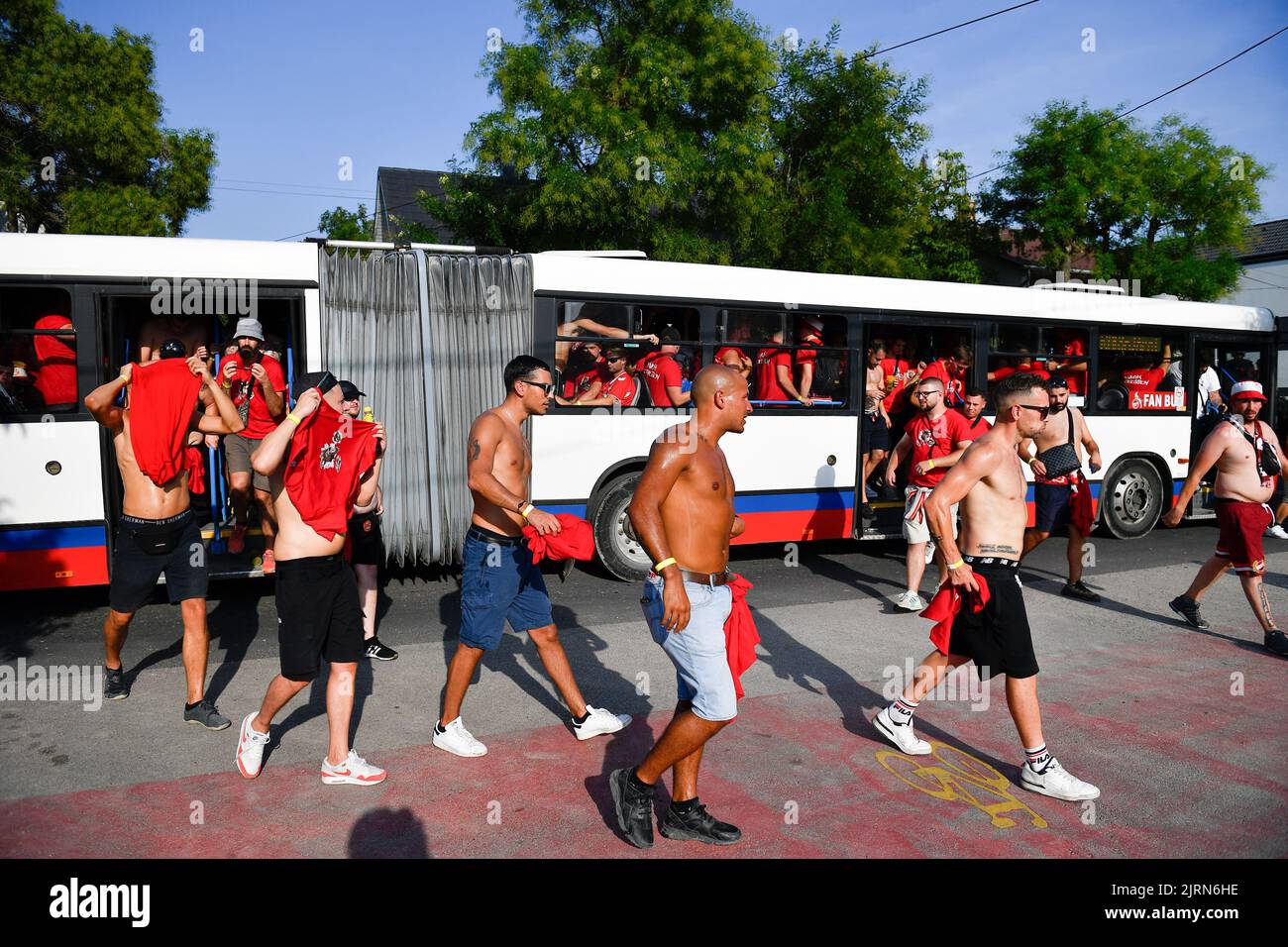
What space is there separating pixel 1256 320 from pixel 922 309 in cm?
567

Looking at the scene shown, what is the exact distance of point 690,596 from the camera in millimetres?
3762

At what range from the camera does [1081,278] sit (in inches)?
976

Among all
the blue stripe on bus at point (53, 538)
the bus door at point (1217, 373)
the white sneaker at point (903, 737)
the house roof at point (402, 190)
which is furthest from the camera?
the house roof at point (402, 190)

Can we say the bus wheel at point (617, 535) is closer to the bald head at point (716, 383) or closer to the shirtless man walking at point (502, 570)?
the shirtless man walking at point (502, 570)

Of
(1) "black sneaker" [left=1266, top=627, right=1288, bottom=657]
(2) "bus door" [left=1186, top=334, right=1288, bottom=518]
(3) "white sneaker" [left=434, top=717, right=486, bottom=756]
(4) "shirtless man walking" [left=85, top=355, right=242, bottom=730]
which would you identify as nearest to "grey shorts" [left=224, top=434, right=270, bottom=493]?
(4) "shirtless man walking" [left=85, top=355, right=242, bottom=730]

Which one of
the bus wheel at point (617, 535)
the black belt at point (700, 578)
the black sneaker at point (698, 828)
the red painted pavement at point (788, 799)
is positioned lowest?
the red painted pavement at point (788, 799)

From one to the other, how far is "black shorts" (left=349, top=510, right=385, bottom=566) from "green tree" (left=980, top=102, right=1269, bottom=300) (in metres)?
21.7

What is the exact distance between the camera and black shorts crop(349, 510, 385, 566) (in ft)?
20.9

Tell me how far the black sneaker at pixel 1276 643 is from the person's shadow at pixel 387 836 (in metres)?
5.97

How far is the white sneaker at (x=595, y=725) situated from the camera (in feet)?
16.2

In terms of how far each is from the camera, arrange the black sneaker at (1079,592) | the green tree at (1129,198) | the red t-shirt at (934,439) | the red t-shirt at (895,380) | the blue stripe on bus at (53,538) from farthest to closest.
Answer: the green tree at (1129,198), the red t-shirt at (895,380), the black sneaker at (1079,592), the red t-shirt at (934,439), the blue stripe on bus at (53,538)

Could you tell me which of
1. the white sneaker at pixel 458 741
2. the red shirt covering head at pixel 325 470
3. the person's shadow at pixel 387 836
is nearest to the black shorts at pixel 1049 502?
the white sneaker at pixel 458 741

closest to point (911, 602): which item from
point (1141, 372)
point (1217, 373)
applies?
point (1141, 372)

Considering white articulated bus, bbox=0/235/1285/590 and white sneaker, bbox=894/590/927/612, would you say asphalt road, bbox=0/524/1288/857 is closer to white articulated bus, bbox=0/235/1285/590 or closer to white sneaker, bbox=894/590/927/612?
white sneaker, bbox=894/590/927/612
